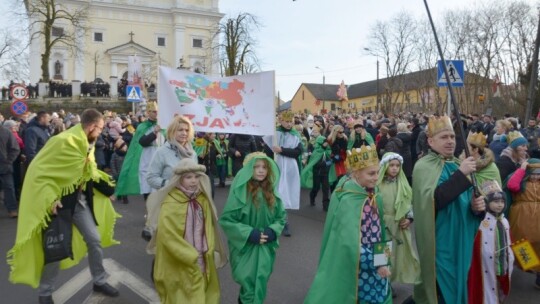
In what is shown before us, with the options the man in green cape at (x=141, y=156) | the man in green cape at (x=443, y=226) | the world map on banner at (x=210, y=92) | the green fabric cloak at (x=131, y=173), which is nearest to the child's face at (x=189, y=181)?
the man in green cape at (x=443, y=226)

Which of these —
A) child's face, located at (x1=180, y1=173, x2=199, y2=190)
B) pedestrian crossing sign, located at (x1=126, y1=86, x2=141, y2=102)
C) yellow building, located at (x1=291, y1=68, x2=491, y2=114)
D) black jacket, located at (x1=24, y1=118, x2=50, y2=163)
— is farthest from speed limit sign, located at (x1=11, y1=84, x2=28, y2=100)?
yellow building, located at (x1=291, y1=68, x2=491, y2=114)

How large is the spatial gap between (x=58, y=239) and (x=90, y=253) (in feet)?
1.64

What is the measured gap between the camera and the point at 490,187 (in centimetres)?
440

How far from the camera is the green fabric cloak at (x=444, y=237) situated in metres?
4.29

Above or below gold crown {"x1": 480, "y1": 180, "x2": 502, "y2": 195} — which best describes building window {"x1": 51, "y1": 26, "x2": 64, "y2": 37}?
above

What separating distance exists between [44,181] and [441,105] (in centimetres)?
4310

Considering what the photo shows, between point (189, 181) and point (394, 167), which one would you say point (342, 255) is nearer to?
point (189, 181)

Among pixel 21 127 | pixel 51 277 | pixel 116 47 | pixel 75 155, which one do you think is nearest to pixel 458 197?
pixel 75 155

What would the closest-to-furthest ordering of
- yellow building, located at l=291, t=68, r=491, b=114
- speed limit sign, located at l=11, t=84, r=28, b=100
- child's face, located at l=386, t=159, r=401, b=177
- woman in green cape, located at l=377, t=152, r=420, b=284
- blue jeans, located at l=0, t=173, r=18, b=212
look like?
woman in green cape, located at l=377, t=152, r=420, b=284
child's face, located at l=386, t=159, r=401, b=177
blue jeans, located at l=0, t=173, r=18, b=212
speed limit sign, located at l=11, t=84, r=28, b=100
yellow building, located at l=291, t=68, r=491, b=114

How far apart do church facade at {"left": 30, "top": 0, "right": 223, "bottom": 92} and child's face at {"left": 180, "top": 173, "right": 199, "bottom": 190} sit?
2238 inches

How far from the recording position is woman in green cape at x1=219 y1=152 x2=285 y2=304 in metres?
4.55

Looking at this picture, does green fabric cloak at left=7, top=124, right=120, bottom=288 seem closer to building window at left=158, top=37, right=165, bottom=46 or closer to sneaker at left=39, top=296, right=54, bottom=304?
sneaker at left=39, top=296, right=54, bottom=304

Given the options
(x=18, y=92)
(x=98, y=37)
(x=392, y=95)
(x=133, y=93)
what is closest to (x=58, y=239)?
(x=18, y=92)

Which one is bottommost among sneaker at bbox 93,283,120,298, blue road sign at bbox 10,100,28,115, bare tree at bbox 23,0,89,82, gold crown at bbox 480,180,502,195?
sneaker at bbox 93,283,120,298
